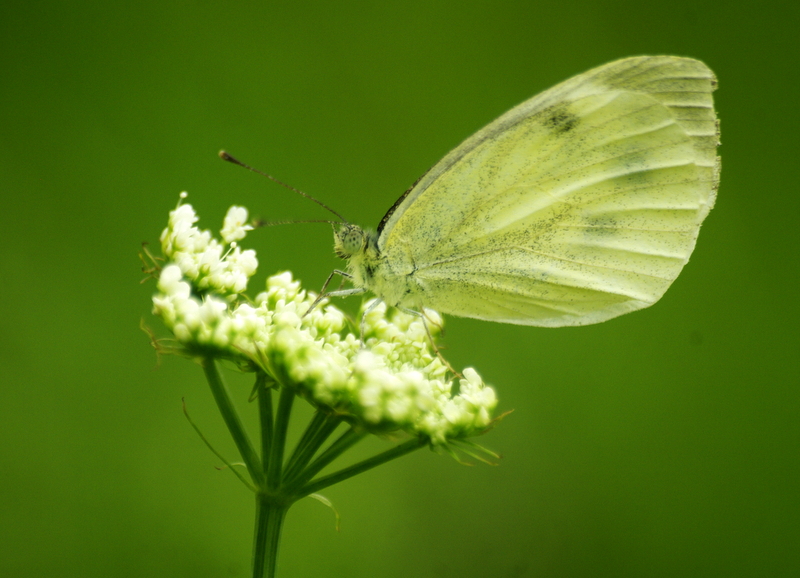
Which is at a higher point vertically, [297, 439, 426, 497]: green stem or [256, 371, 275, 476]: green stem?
[256, 371, 275, 476]: green stem

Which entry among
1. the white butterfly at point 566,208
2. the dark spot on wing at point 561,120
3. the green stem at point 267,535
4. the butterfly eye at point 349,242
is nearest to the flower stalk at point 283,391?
the green stem at point 267,535

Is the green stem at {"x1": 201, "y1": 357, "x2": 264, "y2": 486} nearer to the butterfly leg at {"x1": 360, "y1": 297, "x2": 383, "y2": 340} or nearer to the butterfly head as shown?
the butterfly leg at {"x1": 360, "y1": 297, "x2": 383, "y2": 340}

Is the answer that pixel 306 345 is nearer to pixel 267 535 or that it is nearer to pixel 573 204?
pixel 267 535

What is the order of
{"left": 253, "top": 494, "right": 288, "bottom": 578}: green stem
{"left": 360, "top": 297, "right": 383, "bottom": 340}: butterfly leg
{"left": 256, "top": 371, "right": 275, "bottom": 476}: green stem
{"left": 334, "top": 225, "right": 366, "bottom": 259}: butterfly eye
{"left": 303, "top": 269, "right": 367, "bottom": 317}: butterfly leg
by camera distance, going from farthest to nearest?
{"left": 334, "top": 225, "right": 366, "bottom": 259}: butterfly eye
{"left": 360, "top": 297, "right": 383, "bottom": 340}: butterfly leg
{"left": 303, "top": 269, "right": 367, "bottom": 317}: butterfly leg
{"left": 256, "top": 371, "right": 275, "bottom": 476}: green stem
{"left": 253, "top": 494, "right": 288, "bottom": 578}: green stem

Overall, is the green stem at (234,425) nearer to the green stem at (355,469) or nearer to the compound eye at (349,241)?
the green stem at (355,469)

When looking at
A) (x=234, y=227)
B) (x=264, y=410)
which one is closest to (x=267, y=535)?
(x=264, y=410)

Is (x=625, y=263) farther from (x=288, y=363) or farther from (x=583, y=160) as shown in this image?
(x=288, y=363)

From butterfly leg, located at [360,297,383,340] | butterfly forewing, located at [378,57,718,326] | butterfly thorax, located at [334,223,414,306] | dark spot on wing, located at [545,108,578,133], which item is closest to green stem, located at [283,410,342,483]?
butterfly leg, located at [360,297,383,340]
